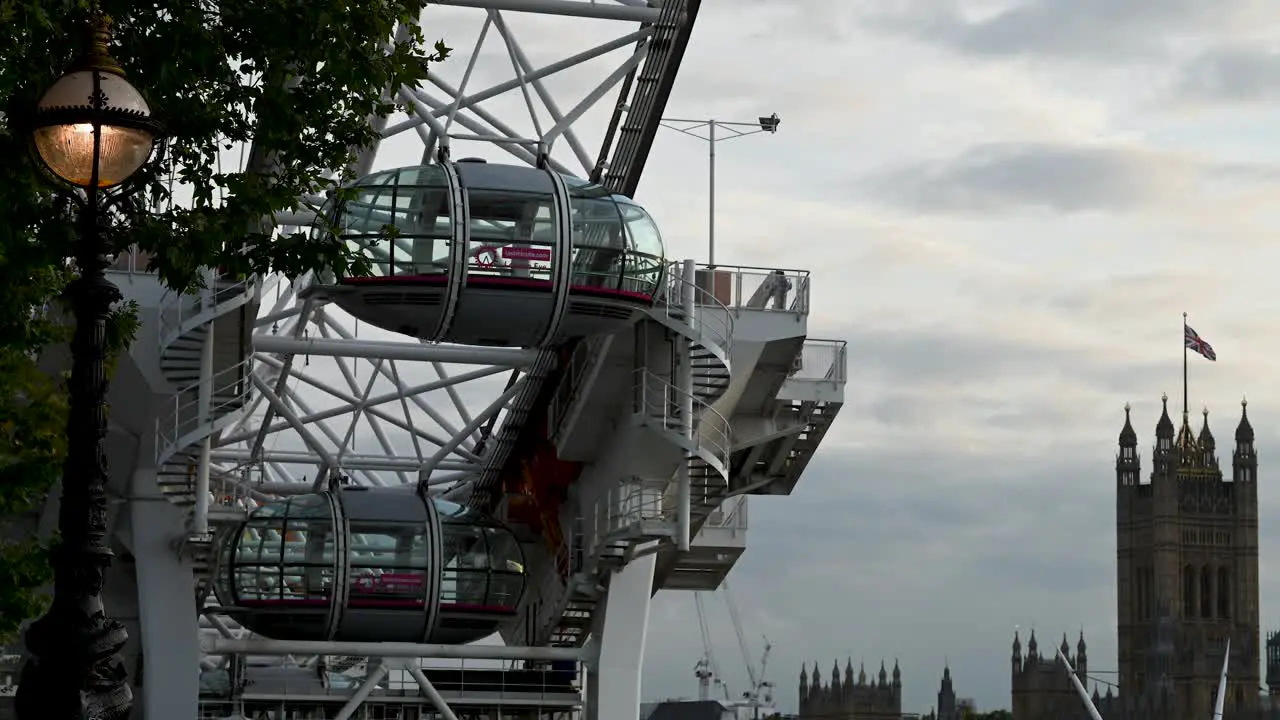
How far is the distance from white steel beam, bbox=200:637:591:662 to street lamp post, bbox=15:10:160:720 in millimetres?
37061

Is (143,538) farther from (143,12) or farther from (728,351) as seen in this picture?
(143,12)

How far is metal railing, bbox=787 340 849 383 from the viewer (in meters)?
51.2

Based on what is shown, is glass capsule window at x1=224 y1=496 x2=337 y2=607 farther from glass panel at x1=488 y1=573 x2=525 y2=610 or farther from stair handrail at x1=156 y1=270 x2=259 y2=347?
stair handrail at x1=156 y1=270 x2=259 y2=347

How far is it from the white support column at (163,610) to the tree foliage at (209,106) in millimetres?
24365

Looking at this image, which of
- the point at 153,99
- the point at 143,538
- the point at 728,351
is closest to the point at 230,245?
the point at 153,99

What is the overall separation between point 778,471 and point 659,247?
929 centimetres

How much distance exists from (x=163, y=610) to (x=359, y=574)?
20.4 ft

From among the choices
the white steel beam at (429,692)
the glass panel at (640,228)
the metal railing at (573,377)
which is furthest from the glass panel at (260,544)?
the glass panel at (640,228)

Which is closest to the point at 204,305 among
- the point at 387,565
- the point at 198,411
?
the point at 198,411

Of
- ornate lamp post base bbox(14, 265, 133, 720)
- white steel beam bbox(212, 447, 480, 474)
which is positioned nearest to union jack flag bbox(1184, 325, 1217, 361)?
white steel beam bbox(212, 447, 480, 474)

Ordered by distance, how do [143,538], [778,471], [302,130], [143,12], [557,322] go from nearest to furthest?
[143,12]
[302,130]
[557,322]
[143,538]
[778,471]

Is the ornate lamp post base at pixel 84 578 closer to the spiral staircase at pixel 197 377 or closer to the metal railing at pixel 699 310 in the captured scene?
the spiral staircase at pixel 197 377

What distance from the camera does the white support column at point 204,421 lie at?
157 feet

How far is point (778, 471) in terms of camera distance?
54469 millimetres
